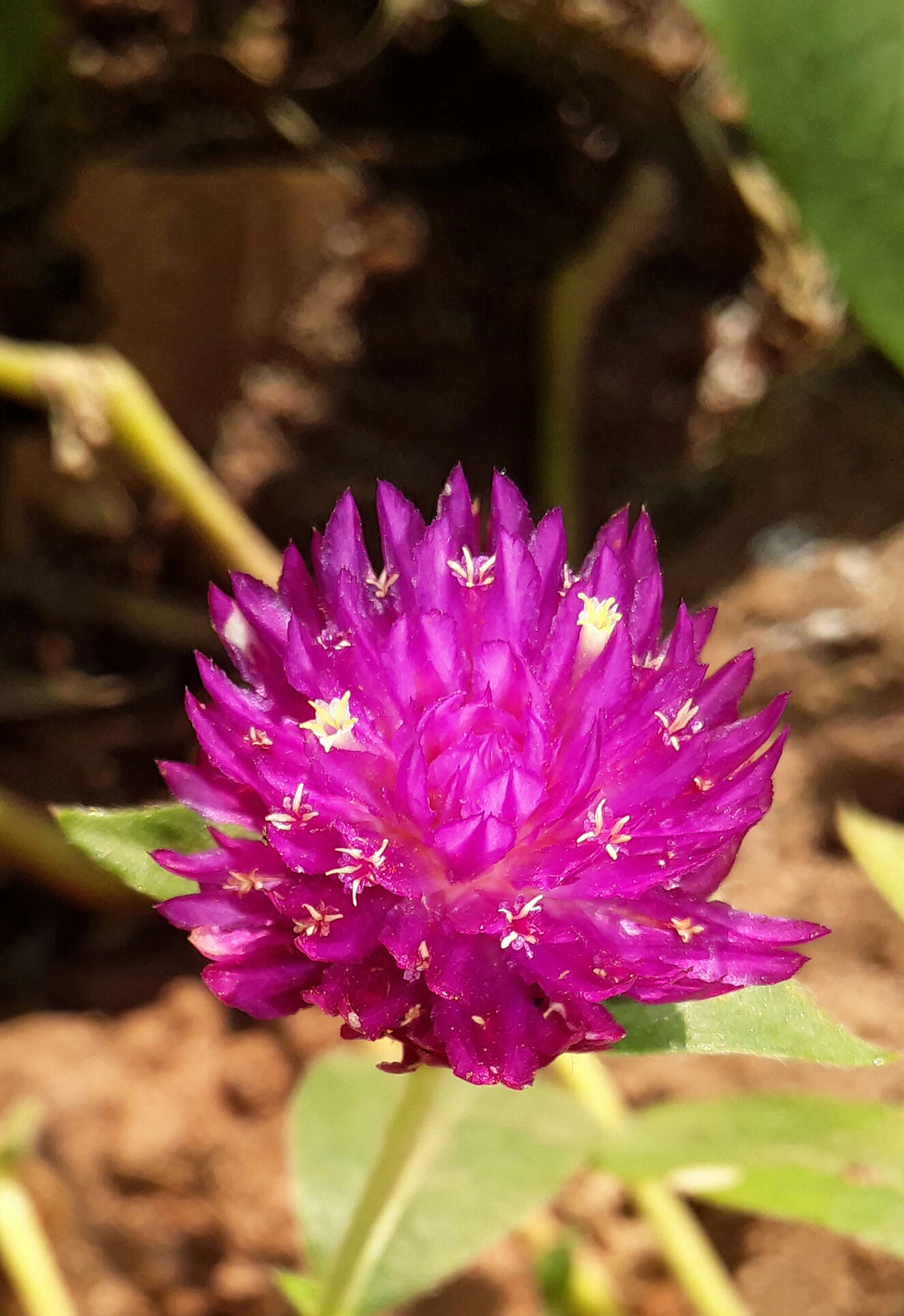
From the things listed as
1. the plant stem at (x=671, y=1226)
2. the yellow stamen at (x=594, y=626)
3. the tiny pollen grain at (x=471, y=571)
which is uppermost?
the tiny pollen grain at (x=471, y=571)

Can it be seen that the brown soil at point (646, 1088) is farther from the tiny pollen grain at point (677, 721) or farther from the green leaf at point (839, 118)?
the tiny pollen grain at point (677, 721)

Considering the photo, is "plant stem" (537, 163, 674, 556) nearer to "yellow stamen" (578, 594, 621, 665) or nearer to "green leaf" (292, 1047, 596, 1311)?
"green leaf" (292, 1047, 596, 1311)

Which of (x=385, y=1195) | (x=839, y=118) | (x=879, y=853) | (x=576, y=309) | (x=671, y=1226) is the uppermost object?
(x=576, y=309)

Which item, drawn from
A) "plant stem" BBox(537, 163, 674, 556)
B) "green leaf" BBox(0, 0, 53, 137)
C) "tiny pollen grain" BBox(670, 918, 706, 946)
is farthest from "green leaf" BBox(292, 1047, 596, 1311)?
"green leaf" BBox(0, 0, 53, 137)

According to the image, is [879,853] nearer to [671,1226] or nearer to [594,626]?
[594,626]

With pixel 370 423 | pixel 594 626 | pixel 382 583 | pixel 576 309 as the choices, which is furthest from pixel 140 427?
pixel 594 626

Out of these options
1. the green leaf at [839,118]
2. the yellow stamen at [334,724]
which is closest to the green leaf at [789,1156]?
the yellow stamen at [334,724]
